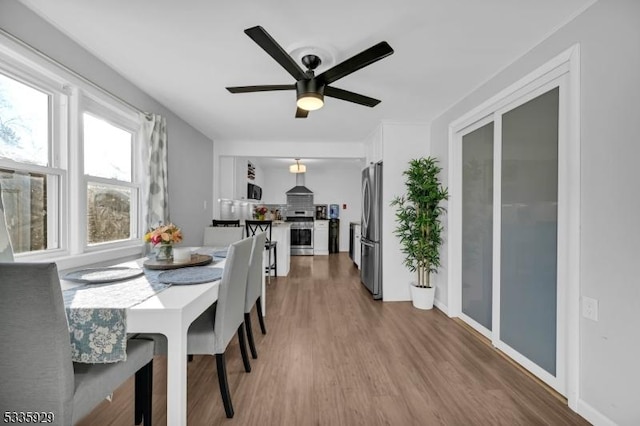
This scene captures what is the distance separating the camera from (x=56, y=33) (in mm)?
1865

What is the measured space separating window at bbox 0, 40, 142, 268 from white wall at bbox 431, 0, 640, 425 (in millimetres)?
3337

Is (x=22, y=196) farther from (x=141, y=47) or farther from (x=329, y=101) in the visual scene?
(x=329, y=101)

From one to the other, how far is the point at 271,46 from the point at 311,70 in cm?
59

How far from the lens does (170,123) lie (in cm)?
340

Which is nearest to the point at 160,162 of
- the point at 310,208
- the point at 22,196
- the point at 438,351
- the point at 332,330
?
the point at 22,196

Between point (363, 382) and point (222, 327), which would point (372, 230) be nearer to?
point (363, 382)

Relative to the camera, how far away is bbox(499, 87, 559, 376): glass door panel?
186cm

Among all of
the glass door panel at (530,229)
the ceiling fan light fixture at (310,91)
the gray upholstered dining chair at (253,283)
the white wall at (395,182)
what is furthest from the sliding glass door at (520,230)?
the gray upholstered dining chair at (253,283)

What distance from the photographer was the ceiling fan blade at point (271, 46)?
1.40m

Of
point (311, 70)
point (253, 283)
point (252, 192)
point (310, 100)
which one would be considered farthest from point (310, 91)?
point (252, 192)

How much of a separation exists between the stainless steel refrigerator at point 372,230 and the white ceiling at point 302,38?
119cm

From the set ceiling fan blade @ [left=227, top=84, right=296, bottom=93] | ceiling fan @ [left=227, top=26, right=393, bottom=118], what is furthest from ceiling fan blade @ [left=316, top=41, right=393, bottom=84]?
ceiling fan blade @ [left=227, top=84, right=296, bottom=93]

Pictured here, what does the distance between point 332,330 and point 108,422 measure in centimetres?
176

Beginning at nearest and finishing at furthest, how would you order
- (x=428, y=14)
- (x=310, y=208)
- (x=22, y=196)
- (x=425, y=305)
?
(x=428, y=14), (x=22, y=196), (x=425, y=305), (x=310, y=208)
